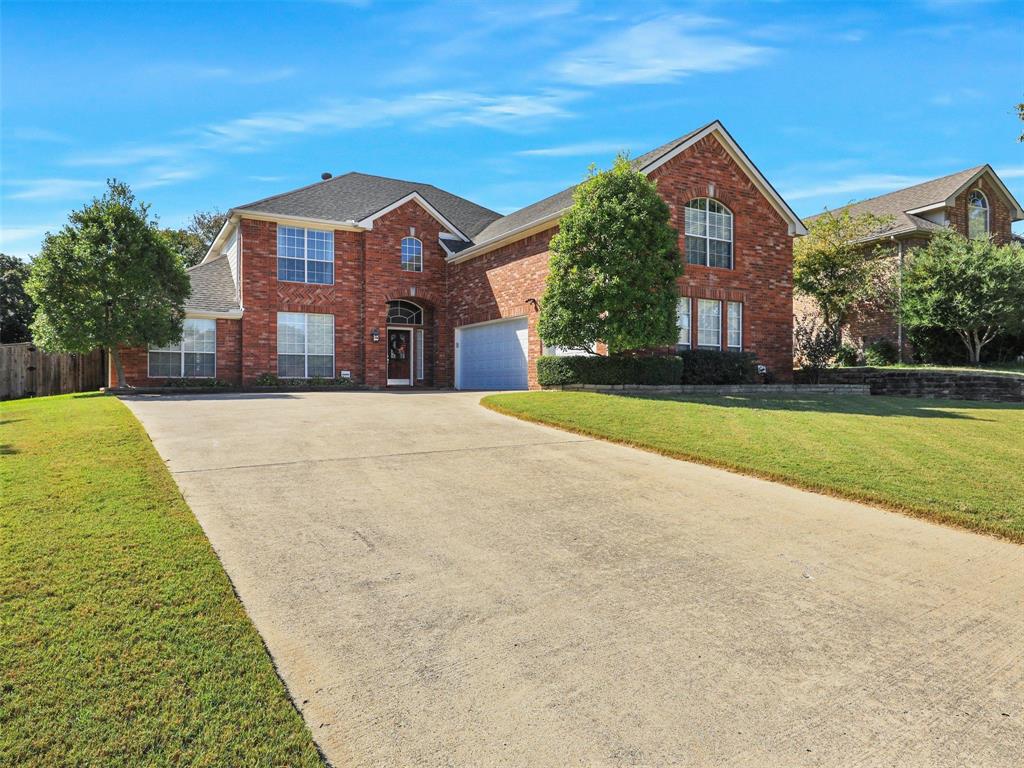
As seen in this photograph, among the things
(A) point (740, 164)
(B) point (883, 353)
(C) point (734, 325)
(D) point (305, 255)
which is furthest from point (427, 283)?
(B) point (883, 353)

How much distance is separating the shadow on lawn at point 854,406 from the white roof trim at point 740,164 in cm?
721

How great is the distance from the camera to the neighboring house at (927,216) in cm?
2347

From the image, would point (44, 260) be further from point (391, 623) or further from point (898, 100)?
point (898, 100)

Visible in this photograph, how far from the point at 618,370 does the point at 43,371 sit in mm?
18134

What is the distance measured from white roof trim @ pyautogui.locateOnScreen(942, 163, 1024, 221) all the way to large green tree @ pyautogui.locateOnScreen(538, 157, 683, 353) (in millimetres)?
16611

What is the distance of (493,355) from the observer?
71.2 ft

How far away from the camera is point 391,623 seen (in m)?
3.37

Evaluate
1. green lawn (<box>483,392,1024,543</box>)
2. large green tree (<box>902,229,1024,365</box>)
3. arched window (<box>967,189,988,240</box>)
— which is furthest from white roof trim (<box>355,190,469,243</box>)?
arched window (<box>967,189,988,240</box>)

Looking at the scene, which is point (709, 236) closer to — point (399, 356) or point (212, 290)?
point (399, 356)

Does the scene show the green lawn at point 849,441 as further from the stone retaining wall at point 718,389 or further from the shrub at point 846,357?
the shrub at point 846,357

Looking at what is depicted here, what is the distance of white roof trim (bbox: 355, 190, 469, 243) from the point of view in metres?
22.4

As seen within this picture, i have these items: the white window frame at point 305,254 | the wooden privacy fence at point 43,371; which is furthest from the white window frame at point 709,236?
the wooden privacy fence at point 43,371

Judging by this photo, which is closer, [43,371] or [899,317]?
[43,371]

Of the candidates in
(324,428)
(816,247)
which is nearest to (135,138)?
(324,428)
